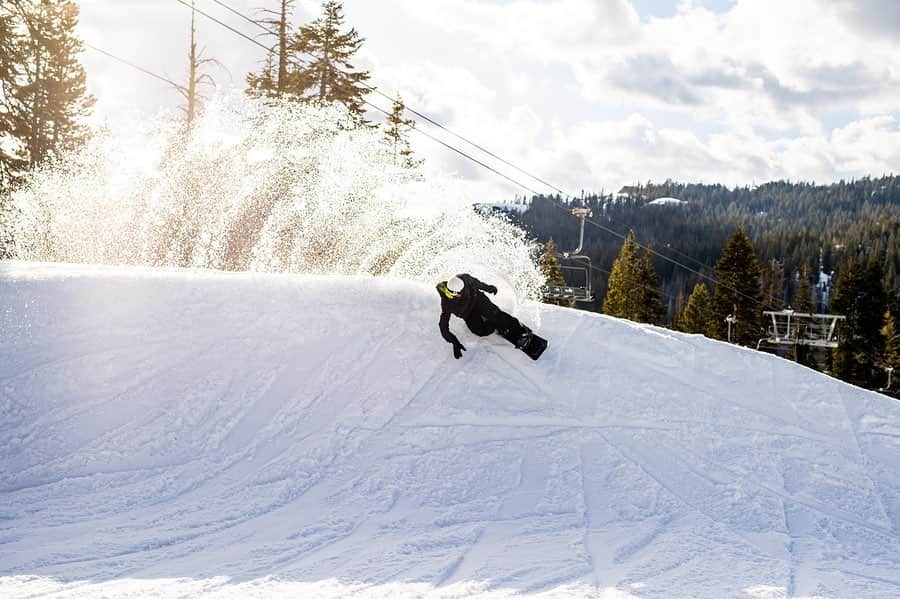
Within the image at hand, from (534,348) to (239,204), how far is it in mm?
15565

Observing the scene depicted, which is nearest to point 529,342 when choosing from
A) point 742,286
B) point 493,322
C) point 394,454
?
point 493,322

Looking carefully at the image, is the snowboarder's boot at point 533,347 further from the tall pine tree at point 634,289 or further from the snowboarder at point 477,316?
the tall pine tree at point 634,289

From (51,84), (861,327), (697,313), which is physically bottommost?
(697,313)

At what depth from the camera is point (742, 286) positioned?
42.8 m

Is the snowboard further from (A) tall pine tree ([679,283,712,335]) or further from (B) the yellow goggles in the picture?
(A) tall pine tree ([679,283,712,335])

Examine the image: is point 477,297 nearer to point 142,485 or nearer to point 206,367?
point 206,367

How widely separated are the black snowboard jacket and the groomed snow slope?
405 mm

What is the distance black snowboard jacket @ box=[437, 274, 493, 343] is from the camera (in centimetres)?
886

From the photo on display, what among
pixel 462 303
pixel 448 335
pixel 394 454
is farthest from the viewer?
→ pixel 462 303

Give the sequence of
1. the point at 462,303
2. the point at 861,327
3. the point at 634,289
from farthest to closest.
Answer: the point at 634,289 → the point at 861,327 → the point at 462,303

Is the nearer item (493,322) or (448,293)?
(448,293)

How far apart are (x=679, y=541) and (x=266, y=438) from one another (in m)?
4.33

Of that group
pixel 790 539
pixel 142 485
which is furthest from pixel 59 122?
pixel 790 539

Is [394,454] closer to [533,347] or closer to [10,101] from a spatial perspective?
[533,347]
